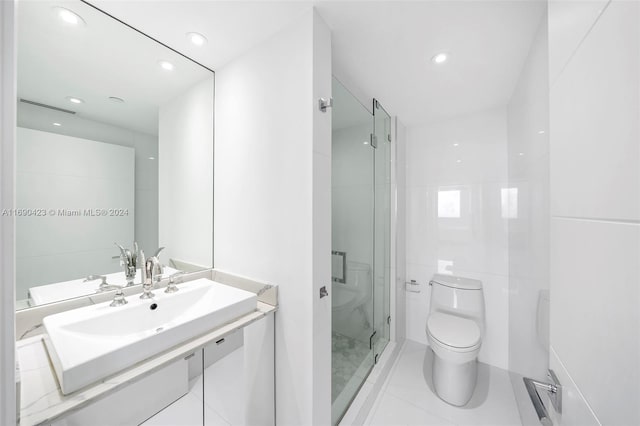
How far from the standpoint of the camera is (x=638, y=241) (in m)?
0.32

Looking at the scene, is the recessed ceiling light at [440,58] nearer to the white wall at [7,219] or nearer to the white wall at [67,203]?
the white wall at [7,219]

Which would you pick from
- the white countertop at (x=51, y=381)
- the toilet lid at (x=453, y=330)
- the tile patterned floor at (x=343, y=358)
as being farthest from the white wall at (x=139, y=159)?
the toilet lid at (x=453, y=330)

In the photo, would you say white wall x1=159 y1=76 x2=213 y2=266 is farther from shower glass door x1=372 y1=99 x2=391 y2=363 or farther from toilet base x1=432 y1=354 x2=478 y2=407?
toilet base x1=432 y1=354 x2=478 y2=407

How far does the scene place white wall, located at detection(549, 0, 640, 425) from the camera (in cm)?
33

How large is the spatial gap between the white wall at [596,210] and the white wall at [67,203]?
1700mm

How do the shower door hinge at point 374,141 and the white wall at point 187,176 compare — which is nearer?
the white wall at point 187,176

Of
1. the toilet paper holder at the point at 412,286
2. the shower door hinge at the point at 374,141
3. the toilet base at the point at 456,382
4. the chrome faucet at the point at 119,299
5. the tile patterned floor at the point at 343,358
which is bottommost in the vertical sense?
the toilet base at the point at 456,382

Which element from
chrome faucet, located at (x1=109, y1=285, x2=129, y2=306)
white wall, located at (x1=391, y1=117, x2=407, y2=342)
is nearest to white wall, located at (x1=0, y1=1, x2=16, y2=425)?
chrome faucet, located at (x1=109, y1=285, x2=129, y2=306)

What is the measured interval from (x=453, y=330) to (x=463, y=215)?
1002mm

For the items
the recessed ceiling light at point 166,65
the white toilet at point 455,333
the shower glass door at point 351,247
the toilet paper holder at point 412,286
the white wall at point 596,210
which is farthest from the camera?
the toilet paper holder at point 412,286

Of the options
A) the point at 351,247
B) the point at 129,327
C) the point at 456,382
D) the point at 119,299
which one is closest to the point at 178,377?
the point at 129,327

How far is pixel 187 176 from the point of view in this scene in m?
1.46

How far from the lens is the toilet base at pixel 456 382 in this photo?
1589mm

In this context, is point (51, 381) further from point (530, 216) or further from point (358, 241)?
point (530, 216)
